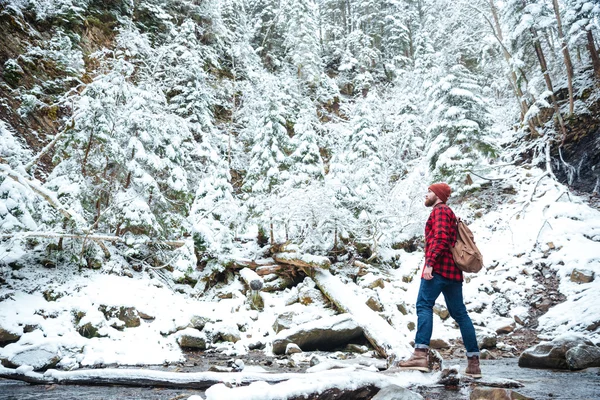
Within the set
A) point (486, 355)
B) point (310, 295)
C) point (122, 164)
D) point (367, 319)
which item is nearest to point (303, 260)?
point (310, 295)

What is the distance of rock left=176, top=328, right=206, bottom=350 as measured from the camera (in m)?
7.21

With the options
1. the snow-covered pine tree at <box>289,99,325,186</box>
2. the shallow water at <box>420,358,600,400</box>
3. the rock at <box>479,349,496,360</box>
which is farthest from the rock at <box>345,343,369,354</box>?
the snow-covered pine tree at <box>289,99,325,186</box>

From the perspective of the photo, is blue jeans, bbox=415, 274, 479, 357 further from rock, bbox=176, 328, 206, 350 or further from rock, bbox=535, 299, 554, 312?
rock, bbox=535, 299, 554, 312

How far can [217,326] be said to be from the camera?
8.00m

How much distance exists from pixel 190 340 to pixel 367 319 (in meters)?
4.13

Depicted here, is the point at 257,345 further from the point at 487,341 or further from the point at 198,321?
the point at 487,341

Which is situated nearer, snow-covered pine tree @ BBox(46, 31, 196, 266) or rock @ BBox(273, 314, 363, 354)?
rock @ BBox(273, 314, 363, 354)

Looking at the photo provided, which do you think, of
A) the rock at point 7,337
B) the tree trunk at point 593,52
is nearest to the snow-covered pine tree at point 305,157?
the rock at point 7,337

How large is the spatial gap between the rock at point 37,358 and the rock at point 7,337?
69 cm

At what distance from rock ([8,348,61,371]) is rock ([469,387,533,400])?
20.8ft

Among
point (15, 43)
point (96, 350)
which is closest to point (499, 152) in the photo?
point (96, 350)

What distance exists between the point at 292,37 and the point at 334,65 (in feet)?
24.6

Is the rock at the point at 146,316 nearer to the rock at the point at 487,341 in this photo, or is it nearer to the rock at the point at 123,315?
the rock at the point at 123,315

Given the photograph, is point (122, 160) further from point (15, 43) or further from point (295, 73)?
point (295, 73)
